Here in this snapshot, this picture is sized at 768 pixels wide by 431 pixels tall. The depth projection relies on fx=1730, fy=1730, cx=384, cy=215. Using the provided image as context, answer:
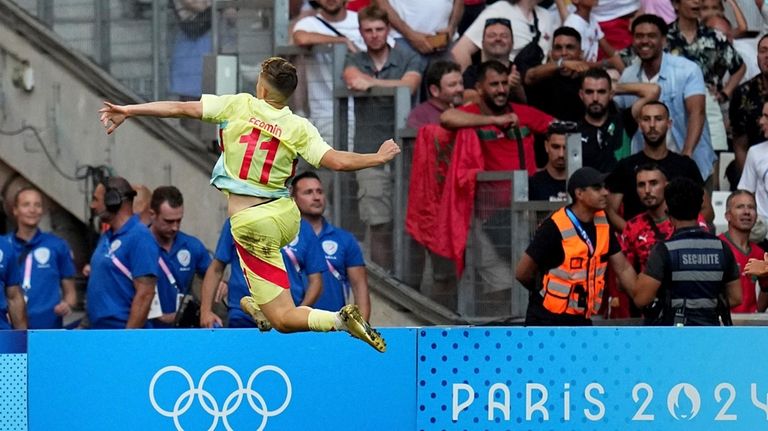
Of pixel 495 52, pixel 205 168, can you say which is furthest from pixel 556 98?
pixel 205 168

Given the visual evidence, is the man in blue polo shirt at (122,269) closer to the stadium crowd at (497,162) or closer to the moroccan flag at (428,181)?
the stadium crowd at (497,162)

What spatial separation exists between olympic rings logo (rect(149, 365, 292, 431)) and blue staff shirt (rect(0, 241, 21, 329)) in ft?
9.04

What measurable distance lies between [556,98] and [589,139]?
2.75ft

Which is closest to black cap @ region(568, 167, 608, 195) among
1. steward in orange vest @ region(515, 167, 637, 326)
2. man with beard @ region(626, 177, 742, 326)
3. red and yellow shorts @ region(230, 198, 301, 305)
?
steward in orange vest @ region(515, 167, 637, 326)

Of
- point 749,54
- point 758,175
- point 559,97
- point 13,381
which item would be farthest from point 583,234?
point 749,54

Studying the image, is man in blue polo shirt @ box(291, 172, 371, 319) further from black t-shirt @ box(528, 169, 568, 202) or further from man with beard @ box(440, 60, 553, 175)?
black t-shirt @ box(528, 169, 568, 202)

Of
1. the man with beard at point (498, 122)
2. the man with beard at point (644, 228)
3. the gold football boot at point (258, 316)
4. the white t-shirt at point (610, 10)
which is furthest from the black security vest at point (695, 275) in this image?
the white t-shirt at point (610, 10)

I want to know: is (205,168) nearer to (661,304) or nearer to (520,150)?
(520,150)

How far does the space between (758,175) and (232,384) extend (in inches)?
206

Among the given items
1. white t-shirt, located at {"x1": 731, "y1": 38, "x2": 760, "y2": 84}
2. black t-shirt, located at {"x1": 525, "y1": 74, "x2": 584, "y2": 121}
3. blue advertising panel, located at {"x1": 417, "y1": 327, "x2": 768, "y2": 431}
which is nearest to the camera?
blue advertising panel, located at {"x1": 417, "y1": 327, "x2": 768, "y2": 431}

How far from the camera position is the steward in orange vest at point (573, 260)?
1145 cm

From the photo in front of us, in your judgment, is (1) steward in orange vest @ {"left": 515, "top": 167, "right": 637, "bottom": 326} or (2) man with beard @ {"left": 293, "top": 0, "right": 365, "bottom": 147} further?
(2) man with beard @ {"left": 293, "top": 0, "right": 365, "bottom": 147}

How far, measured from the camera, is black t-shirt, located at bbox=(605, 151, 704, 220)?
1322 centimetres

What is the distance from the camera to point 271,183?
10164 mm
